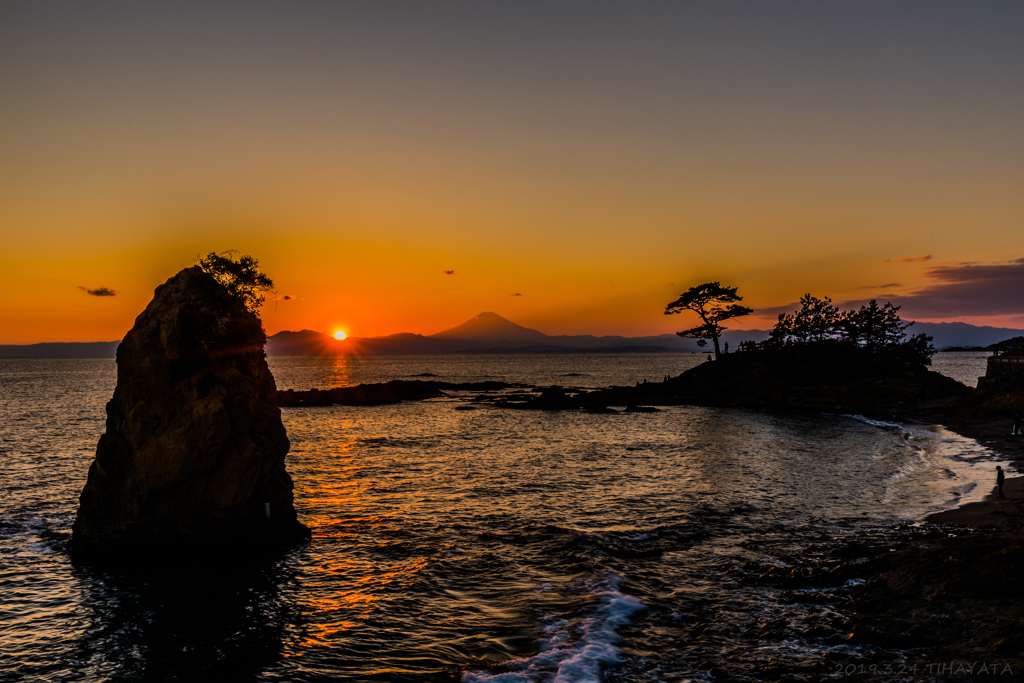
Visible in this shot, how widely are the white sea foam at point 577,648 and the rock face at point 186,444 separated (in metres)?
10.7

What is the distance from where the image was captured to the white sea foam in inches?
422

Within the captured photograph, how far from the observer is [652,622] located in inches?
510

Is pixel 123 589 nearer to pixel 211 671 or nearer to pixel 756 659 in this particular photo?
pixel 211 671

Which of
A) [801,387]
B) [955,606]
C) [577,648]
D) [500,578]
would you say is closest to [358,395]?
[801,387]

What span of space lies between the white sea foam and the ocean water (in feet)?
0.18

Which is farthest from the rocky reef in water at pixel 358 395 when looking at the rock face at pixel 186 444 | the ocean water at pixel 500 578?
the rock face at pixel 186 444

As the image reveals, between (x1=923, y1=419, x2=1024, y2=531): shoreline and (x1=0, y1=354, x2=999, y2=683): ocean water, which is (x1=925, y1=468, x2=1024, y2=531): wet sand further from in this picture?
(x1=0, y1=354, x2=999, y2=683): ocean water

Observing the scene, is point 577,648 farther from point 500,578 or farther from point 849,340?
point 849,340

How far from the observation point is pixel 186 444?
1800 cm

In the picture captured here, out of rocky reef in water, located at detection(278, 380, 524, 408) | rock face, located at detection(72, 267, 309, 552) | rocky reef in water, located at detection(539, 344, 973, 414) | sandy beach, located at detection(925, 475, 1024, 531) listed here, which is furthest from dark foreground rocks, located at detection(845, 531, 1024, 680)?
rocky reef in water, located at detection(278, 380, 524, 408)

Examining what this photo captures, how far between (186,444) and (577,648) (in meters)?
13.3

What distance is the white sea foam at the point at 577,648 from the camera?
10.7m

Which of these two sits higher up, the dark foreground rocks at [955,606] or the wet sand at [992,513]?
the dark foreground rocks at [955,606]

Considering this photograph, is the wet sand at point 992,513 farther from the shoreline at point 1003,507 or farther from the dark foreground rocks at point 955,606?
the dark foreground rocks at point 955,606
